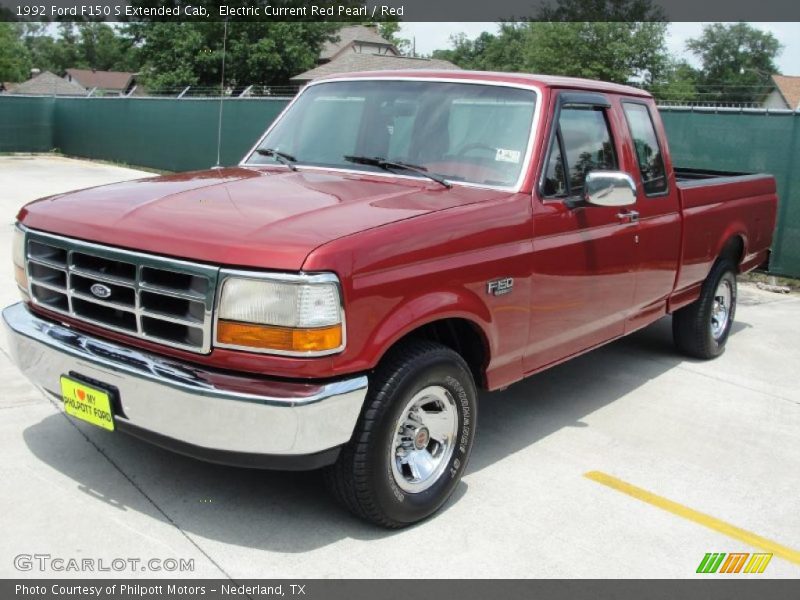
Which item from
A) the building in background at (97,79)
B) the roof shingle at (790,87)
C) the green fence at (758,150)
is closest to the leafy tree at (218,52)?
the roof shingle at (790,87)

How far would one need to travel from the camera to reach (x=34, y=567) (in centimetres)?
338

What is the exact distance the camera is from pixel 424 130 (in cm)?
465

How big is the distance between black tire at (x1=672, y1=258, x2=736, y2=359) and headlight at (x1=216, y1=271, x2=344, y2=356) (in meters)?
4.14

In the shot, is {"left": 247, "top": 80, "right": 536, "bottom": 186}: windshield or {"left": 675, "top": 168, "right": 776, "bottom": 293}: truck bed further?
{"left": 675, "top": 168, "right": 776, "bottom": 293}: truck bed

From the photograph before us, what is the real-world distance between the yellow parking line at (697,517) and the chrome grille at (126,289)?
2265 millimetres

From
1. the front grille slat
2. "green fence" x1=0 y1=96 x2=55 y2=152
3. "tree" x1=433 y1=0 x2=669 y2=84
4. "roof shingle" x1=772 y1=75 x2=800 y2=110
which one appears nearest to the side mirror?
the front grille slat

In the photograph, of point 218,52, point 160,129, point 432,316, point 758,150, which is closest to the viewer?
point 432,316

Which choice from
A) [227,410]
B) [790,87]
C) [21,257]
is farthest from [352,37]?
[227,410]

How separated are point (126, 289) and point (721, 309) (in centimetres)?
507

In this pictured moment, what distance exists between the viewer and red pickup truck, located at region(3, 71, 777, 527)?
10.8ft

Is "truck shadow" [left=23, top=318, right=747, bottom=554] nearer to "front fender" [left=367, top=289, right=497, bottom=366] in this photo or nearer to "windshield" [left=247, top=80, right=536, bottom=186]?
"front fender" [left=367, top=289, right=497, bottom=366]

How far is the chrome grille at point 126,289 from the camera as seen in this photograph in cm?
336

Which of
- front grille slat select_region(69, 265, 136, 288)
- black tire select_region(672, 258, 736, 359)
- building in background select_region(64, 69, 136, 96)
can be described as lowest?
black tire select_region(672, 258, 736, 359)

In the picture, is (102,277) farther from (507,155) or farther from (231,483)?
(507,155)
